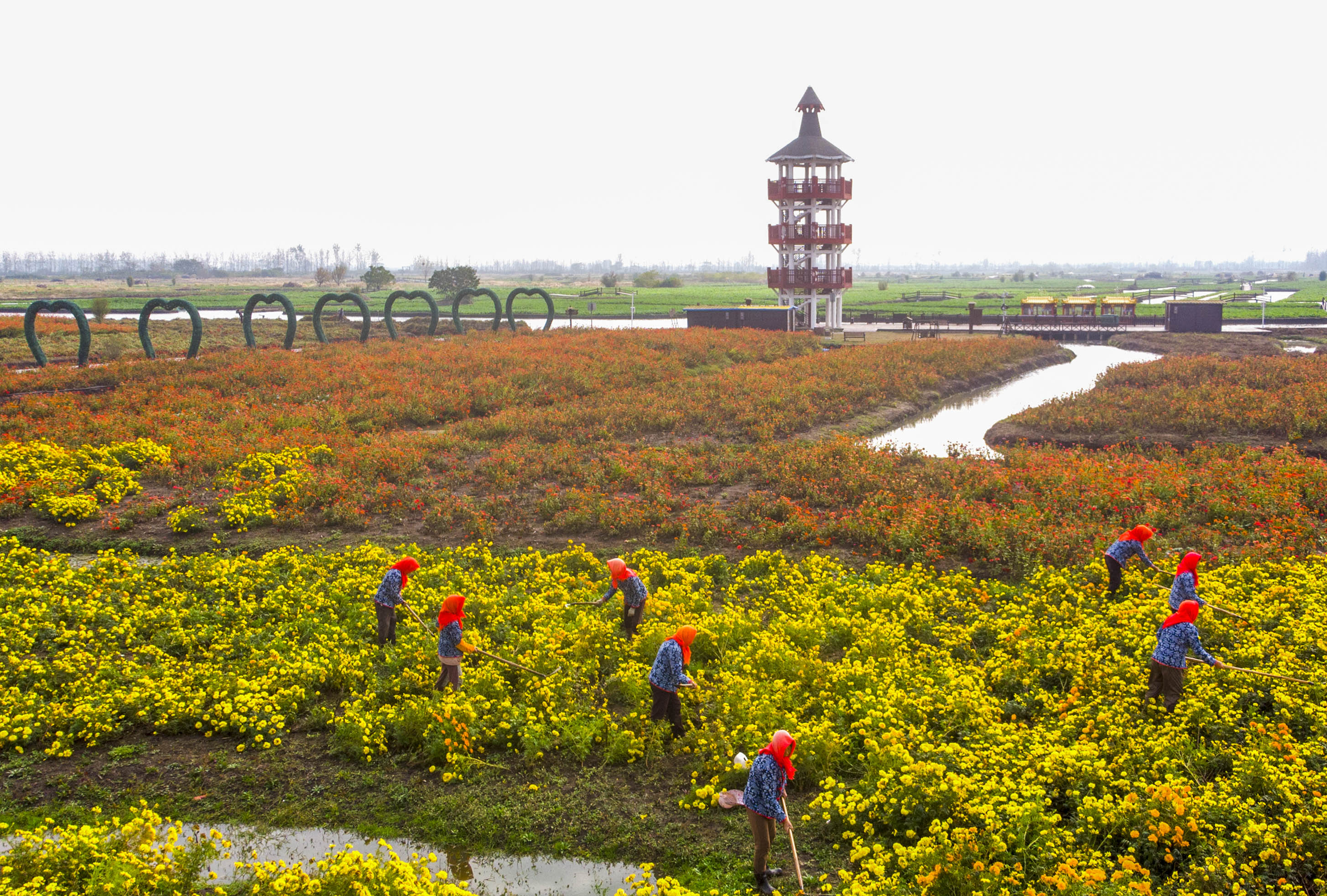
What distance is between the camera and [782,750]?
7.61m

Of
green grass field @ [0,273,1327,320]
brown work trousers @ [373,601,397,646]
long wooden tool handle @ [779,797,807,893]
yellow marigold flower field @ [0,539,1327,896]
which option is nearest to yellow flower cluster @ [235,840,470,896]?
yellow marigold flower field @ [0,539,1327,896]

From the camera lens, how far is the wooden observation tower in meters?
56.8

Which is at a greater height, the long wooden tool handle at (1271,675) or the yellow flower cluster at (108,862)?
the long wooden tool handle at (1271,675)

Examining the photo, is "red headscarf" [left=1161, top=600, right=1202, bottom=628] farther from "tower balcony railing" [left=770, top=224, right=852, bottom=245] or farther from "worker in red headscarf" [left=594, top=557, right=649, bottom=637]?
"tower balcony railing" [left=770, top=224, right=852, bottom=245]

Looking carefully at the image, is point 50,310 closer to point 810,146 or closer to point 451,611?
point 451,611

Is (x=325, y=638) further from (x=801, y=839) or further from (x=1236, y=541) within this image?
(x=1236, y=541)

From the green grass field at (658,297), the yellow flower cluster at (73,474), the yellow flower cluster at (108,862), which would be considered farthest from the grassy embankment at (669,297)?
the yellow flower cluster at (108,862)

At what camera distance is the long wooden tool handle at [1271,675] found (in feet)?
30.4

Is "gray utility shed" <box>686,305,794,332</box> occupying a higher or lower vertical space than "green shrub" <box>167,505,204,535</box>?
higher

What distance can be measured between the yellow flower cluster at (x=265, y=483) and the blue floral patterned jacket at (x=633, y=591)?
917cm

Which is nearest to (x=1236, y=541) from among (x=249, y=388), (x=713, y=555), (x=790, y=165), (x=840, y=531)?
(x=840, y=531)

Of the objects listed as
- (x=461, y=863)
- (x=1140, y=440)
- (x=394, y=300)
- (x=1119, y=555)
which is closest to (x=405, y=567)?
(x=461, y=863)

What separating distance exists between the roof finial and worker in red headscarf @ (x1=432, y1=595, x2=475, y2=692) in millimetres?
55373

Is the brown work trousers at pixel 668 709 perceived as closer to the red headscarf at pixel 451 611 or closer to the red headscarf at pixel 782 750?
the red headscarf at pixel 782 750
